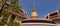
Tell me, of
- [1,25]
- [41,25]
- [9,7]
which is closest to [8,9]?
[9,7]

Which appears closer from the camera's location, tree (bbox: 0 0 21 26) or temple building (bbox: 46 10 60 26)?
tree (bbox: 0 0 21 26)

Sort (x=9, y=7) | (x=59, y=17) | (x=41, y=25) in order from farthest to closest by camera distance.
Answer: (x=59, y=17) < (x=41, y=25) < (x=9, y=7)

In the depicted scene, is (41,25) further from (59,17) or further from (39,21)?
(59,17)

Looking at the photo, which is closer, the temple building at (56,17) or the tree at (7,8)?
the tree at (7,8)

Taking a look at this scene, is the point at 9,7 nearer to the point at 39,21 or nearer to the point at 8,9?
the point at 8,9

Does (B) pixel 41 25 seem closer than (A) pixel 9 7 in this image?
No

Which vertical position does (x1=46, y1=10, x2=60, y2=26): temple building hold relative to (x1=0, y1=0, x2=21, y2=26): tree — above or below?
above

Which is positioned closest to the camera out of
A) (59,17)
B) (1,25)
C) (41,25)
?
(1,25)

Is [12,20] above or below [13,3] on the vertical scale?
below

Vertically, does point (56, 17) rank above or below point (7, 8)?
above

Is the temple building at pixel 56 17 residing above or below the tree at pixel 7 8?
above

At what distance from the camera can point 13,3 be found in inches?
200

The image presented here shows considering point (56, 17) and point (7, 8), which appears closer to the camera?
point (7, 8)

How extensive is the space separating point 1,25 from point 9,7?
64cm
